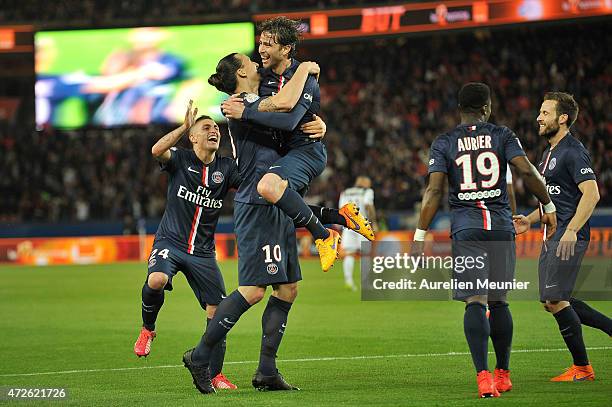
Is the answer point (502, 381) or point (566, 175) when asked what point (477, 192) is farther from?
point (566, 175)

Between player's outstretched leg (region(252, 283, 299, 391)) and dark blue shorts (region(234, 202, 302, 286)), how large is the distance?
250 millimetres

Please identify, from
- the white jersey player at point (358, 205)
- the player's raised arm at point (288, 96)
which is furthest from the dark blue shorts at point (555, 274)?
the white jersey player at point (358, 205)

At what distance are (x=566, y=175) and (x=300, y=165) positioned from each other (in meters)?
2.32

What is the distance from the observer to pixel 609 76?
31078mm

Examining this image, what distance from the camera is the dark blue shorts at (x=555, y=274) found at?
8.70 metres

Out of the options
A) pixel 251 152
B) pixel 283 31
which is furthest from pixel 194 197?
pixel 283 31

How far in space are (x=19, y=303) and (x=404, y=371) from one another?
11.0 m

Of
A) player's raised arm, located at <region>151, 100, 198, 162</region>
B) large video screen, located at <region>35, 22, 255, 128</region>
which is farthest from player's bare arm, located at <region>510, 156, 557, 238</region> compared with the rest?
large video screen, located at <region>35, 22, 255, 128</region>

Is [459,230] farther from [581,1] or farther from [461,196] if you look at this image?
[581,1]

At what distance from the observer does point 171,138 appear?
29.1 feet

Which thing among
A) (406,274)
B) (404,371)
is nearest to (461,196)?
(406,274)

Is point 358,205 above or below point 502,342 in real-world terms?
above

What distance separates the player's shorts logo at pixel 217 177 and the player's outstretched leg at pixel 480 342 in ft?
8.78

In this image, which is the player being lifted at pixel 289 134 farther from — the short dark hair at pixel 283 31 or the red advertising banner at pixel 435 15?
→ the red advertising banner at pixel 435 15
